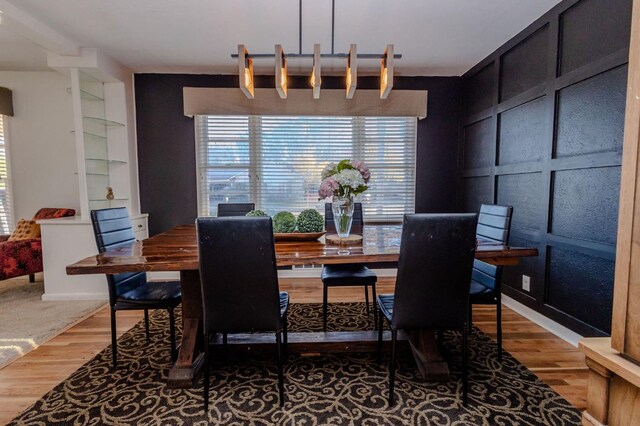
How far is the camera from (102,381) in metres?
1.89

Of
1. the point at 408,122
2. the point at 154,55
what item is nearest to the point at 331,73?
the point at 408,122

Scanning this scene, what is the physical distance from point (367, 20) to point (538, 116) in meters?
Result: 1.59

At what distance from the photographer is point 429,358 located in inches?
75.2

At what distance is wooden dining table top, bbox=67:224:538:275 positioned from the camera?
1.54 m

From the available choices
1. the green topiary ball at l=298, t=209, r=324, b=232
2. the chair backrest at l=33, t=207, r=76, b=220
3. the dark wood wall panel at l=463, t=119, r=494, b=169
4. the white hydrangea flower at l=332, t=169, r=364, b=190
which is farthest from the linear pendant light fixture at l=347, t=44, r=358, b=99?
the chair backrest at l=33, t=207, r=76, b=220

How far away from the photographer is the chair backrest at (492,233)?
2.06m

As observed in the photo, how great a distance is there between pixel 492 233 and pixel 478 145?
5.80 ft

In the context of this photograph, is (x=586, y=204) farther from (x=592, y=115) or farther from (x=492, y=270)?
(x=492, y=270)

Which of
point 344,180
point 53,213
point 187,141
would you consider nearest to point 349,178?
point 344,180

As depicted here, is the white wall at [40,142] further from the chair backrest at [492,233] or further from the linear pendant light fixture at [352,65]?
the chair backrest at [492,233]

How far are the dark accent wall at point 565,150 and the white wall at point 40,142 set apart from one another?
4917mm

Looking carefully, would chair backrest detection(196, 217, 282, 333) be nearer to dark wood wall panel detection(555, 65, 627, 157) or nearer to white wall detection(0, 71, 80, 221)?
dark wood wall panel detection(555, 65, 627, 157)

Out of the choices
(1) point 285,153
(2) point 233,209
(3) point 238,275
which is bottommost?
(3) point 238,275

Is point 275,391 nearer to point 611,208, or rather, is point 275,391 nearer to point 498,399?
point 498,399
